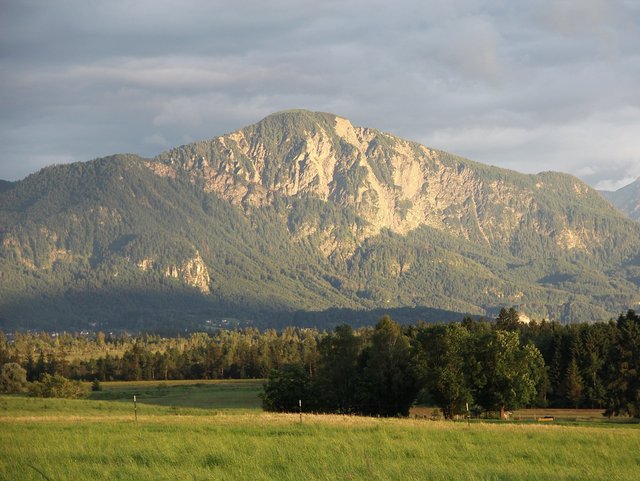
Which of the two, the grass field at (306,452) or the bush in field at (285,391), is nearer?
the grass field at (306,452)

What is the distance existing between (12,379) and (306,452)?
139952 millimetres

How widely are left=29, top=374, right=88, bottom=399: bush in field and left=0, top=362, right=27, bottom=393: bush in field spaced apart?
34.2 meters

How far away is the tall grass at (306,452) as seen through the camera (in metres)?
36.6

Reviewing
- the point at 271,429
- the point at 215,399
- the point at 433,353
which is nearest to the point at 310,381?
the point at 433,353

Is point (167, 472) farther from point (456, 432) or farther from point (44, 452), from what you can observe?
point (456, 432)

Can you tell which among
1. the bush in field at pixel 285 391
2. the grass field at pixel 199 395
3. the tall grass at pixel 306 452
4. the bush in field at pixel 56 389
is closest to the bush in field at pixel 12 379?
the grass field at pixel 199 395

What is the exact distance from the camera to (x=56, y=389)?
128875mm

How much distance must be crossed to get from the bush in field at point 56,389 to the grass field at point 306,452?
2764 inches

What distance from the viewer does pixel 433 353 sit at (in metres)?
98.9

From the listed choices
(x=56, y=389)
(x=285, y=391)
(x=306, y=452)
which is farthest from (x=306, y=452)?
(x=56, y=389)

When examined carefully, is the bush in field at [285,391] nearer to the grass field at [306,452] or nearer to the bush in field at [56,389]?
the bush in field at [56,389]

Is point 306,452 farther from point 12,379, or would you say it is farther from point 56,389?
point 12,379

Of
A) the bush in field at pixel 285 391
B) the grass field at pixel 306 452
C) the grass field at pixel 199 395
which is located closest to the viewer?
the grass field at pixel 306 452

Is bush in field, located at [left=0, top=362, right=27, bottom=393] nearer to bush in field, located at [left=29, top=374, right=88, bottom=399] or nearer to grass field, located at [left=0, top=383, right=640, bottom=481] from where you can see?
bush in field, located at [left=29, top=374, right=88, bottom=399]
